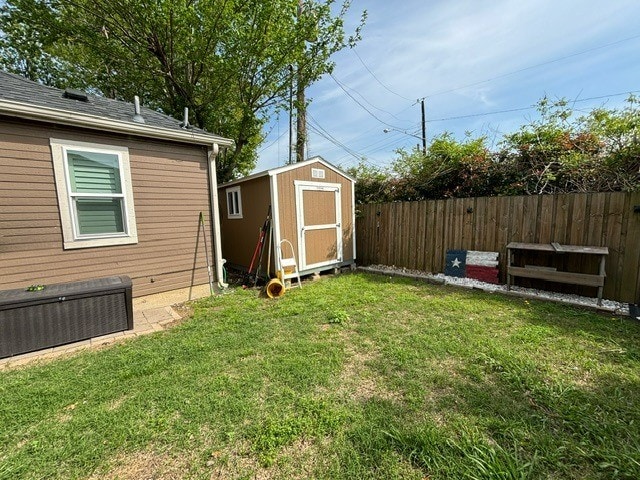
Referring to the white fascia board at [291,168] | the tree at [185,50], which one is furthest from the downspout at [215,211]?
the tree at [185,50]

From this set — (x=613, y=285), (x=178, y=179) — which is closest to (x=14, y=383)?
(x=178, y=179)

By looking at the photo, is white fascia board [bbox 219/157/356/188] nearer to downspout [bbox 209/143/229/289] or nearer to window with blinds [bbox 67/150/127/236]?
downspout [bbox 209/143/229/289]

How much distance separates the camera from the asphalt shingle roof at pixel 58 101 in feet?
11.3

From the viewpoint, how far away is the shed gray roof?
11.3 feet

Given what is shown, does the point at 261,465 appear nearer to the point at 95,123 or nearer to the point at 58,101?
the point at 95,123

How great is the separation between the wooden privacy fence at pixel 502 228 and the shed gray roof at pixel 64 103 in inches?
163

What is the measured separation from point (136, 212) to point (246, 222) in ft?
7.98

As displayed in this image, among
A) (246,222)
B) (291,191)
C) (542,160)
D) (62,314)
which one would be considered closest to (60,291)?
(62,314)

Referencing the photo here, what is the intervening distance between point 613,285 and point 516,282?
1.19m

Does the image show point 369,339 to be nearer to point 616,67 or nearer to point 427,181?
point 427,181

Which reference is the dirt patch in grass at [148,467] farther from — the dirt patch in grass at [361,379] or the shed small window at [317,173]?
the shed small window at [317,173]

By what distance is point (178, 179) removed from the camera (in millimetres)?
4551

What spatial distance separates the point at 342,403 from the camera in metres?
2.05

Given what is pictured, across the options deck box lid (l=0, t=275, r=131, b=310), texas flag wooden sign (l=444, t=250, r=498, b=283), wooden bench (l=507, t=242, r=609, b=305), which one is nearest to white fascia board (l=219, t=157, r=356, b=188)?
deck box lid (l=0, t=275, r=131, b=310)
